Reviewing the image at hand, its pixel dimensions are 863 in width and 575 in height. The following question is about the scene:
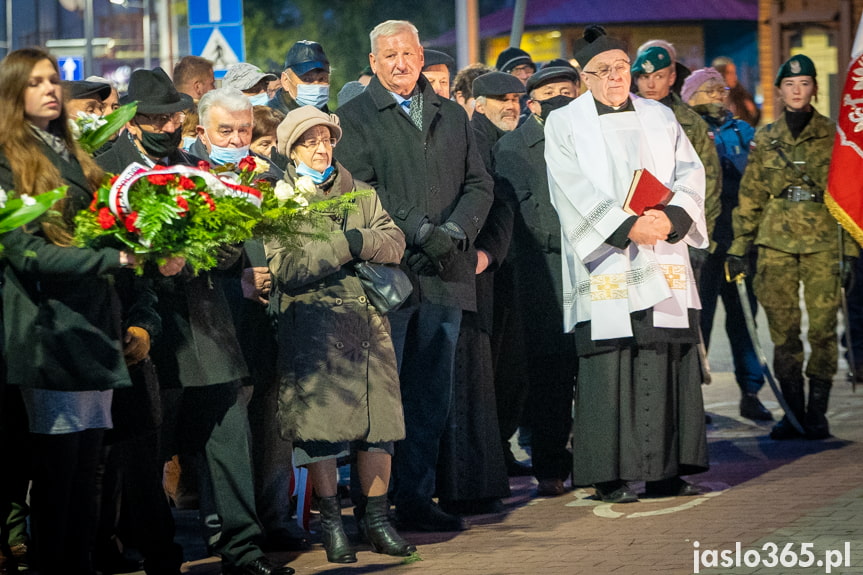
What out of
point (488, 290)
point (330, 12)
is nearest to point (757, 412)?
point (488, 290)

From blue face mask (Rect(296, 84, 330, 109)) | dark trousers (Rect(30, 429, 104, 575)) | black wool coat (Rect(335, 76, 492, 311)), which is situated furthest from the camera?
blue face mask (Rect(296, 84, 330, 109))

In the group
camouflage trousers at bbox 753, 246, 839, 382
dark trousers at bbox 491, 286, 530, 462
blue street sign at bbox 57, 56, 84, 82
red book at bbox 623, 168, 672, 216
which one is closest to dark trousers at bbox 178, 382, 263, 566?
red book at bbox 623, 168, 672, 216

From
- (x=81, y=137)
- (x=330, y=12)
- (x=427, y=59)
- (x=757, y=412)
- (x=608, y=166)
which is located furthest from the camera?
(x=330, y=12)

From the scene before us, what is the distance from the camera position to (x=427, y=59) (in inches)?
412

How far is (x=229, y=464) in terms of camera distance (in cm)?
684

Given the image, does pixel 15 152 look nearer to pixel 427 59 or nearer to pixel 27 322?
pixel 27 322

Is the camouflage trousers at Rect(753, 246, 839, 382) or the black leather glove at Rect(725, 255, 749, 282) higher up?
the black leather glove at Rect(725, 255, 749, 282)

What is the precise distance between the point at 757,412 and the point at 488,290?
3.32 metres

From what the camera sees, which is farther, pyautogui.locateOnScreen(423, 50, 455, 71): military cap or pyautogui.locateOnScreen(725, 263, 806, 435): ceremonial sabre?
pyautogui.locateOnScreen(423, 50, 455, 71): military cap

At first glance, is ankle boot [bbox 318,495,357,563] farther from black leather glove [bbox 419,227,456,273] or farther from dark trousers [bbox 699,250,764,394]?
dark trousers [bbox 699,250,764,394]

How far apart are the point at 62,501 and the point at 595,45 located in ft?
13.5

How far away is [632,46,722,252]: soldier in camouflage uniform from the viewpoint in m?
10.3

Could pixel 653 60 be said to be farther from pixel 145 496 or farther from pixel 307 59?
pixel 145 496

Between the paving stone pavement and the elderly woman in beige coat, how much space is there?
351 mm
